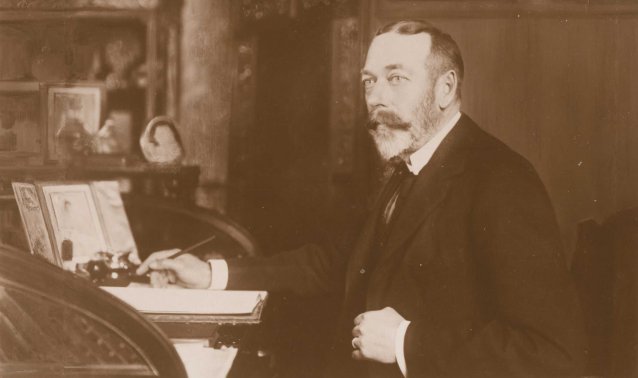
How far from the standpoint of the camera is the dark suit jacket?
127cm

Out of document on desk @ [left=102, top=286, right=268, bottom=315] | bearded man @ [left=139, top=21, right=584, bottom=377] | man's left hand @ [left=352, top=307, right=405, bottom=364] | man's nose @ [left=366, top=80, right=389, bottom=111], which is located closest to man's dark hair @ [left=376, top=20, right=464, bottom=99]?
bearded man @ [left=139, top=21, right=584, bottom=377]

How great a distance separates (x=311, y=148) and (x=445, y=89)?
0.36m

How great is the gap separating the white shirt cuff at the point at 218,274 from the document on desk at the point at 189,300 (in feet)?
0.13

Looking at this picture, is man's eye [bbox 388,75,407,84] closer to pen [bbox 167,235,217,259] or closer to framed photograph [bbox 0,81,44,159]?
pen [bbox 167,235,217,259]

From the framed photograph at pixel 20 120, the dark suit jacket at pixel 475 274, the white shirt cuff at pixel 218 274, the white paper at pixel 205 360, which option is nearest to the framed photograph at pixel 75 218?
the framed photograph at pixel 20 120

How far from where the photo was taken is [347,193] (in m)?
1.64

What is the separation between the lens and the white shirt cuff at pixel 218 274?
1.56 metres

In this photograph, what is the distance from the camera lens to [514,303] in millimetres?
1292

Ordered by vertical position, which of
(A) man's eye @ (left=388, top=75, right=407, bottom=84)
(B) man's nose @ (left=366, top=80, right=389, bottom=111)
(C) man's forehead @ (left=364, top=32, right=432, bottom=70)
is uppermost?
(C) man's forehead @ (left=364, top=32, right=432, bottom=70)

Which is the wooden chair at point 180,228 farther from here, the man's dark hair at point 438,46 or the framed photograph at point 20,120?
the man's dark hair at point 438,46

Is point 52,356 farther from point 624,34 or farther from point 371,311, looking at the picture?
point 624,34

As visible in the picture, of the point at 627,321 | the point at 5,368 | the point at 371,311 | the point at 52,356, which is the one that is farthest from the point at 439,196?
the point at 5,368

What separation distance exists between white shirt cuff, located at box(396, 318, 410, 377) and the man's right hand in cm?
46

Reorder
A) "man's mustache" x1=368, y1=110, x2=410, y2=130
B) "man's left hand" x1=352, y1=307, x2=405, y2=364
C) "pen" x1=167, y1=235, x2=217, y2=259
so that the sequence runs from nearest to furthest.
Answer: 1. "man's left hand" x1=352, y1=307, x2=405, y2=364
2. "man's mustache" x1=368, y1=110, x2=410, y2=130
3. "pen" x1=167, y1=235, x2=217, y2=259
